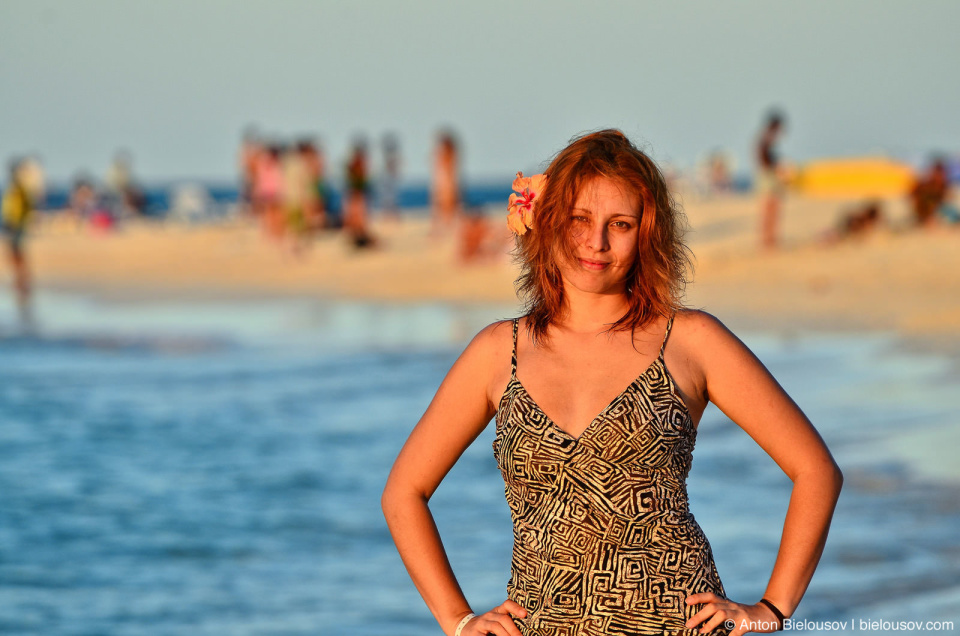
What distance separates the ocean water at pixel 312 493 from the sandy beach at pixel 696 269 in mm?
1968

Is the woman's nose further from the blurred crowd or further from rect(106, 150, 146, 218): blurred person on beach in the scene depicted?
rect(106, 150, 146, 218): blurred person on beach

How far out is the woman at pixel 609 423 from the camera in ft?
7.98

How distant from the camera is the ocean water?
566 centimetres

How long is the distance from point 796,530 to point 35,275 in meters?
27.3

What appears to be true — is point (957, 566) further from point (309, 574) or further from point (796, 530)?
point (796, 530)

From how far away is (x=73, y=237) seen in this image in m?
35.9

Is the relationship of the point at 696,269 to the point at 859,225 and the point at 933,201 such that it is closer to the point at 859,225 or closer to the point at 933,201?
the point at 859,225

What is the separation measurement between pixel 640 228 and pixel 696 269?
661 inches

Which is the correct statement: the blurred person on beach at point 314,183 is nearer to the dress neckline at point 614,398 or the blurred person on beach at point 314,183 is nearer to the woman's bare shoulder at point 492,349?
the woman's bare shoulder at point 492,349

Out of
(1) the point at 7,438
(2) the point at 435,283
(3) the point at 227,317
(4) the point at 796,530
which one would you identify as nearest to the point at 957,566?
(4) the point at 796,530

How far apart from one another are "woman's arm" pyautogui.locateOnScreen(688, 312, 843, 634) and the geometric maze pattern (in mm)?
105

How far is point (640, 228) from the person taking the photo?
2.54 m

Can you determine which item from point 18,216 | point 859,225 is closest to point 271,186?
point 18,216

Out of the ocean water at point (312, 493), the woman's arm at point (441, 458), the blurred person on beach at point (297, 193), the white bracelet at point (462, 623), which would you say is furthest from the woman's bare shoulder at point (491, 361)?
the blurred person on beach at point (297, 193)
